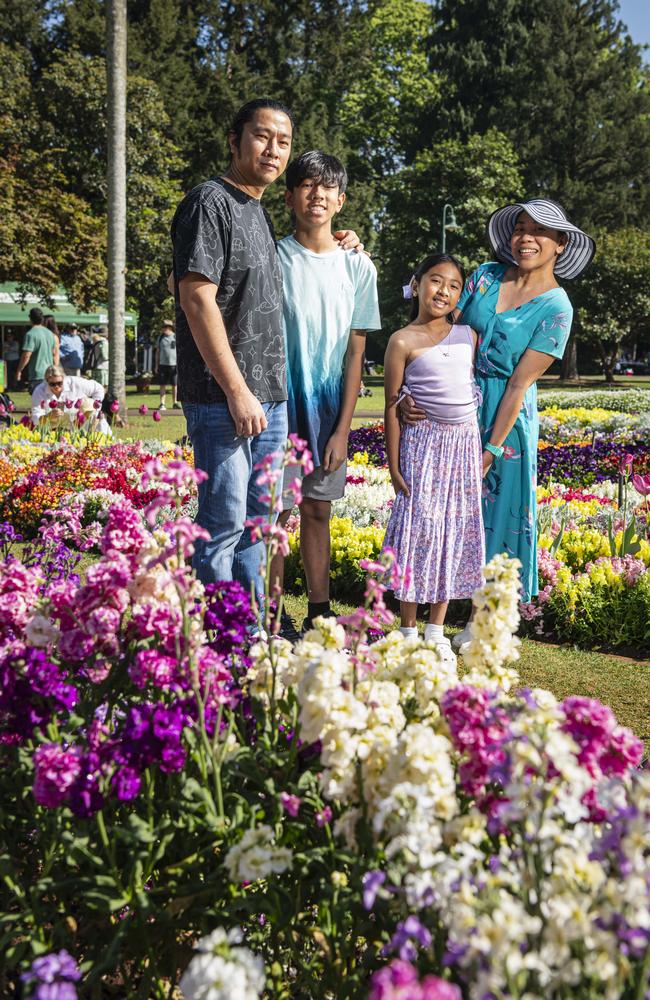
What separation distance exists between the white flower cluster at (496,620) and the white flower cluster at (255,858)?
51 centimetres

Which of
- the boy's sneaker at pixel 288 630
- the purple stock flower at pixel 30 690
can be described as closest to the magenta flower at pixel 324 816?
the purple stock flower at pixel 30 690

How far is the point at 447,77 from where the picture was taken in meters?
37.5

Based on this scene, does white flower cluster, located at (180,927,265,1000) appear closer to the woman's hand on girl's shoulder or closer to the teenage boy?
the teenage boy

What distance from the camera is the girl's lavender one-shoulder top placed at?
3.96 meters

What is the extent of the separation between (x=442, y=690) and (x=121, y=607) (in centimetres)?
70

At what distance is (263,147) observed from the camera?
3.30 m

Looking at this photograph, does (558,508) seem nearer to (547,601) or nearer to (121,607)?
(547,601)

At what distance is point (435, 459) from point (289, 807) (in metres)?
2.46

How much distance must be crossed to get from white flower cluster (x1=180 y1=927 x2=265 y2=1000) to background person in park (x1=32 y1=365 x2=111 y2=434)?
9.58m

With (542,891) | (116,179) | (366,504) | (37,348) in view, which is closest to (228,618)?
(542,891)

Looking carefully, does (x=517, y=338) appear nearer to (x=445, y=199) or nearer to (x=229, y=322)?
(x=229, y=322)

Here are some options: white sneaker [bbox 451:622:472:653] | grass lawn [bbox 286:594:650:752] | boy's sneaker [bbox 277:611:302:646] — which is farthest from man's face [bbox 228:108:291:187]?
grass lawn [bbox 286:594:650:752]

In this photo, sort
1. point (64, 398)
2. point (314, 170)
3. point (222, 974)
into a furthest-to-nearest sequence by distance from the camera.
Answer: point (64, 398), point (314, 170), point (222, 974)

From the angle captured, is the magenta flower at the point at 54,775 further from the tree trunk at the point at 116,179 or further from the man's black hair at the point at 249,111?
the tree trunk at the point at 116,179
